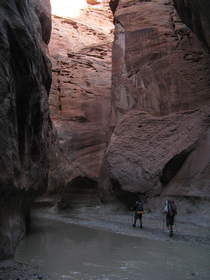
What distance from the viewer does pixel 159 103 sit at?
2123 cm

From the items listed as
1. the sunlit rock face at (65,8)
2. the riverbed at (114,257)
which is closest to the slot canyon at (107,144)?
the riverbed at (114,257)

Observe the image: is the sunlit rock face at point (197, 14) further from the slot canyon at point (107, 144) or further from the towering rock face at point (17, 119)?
the towering rock face at point (17, 119)

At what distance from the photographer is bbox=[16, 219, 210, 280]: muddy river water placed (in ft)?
22.3

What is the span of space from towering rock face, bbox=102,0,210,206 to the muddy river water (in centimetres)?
618

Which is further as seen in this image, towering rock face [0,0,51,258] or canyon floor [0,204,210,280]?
towering rock face [0,0,51,258]

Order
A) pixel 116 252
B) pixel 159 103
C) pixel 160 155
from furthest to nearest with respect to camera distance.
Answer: pixel 159 103 < pixel 160 155 < pixel 116 252

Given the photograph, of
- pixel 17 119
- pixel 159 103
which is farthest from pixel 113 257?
pixel 159 103

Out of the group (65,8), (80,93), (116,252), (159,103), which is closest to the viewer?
(116,252)

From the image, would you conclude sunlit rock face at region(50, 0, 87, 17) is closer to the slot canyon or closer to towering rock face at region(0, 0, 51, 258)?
the slot canyon

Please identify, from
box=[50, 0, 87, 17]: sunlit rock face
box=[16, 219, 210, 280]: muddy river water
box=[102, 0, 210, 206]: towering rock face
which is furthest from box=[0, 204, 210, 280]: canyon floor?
box=[50, 0, 87, 17]: sunlit rock face

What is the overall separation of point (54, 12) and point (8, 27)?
117ft

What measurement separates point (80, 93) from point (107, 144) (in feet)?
33.4

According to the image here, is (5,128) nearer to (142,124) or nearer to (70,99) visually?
(142,124)

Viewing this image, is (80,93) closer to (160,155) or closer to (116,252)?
(160,155)
